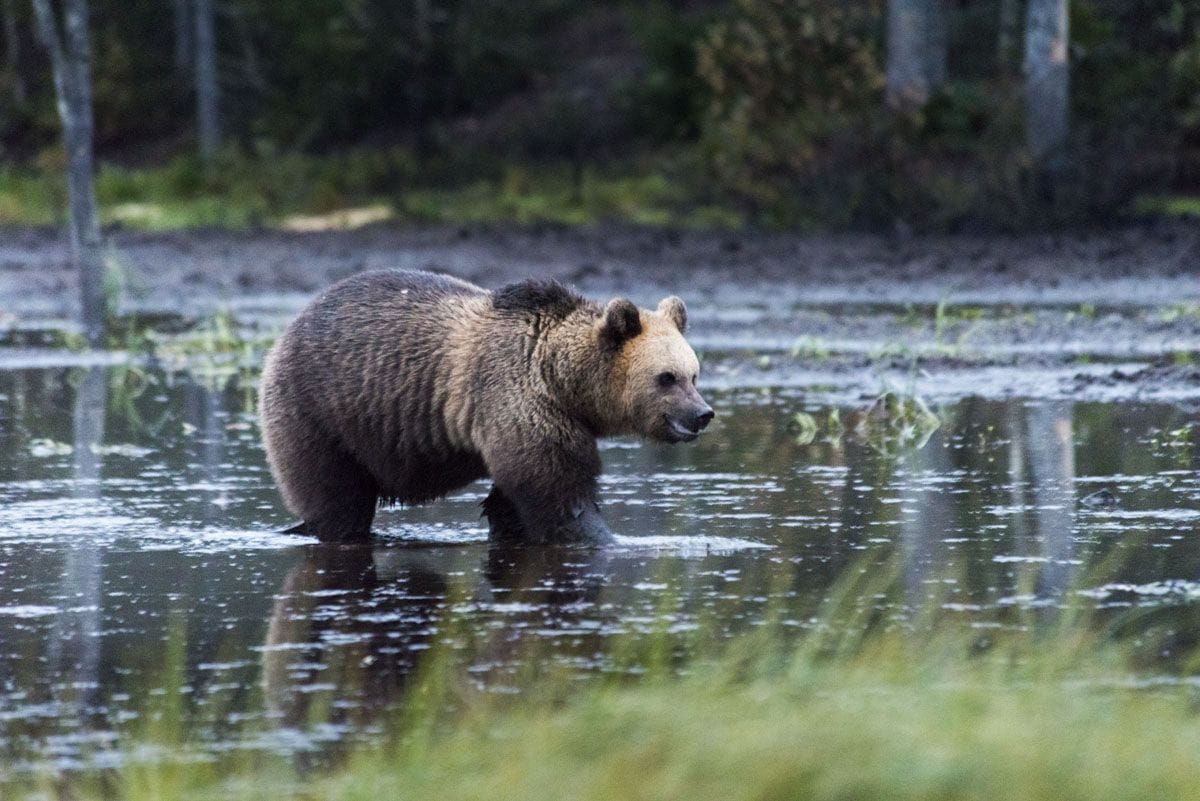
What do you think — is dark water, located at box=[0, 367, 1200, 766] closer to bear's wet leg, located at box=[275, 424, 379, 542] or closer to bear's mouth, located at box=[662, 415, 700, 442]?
bear's wet leg, located at box=[275, 424, 379, 542]

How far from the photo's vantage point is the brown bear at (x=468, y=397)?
8.30 meters

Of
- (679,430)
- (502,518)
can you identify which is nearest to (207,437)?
(502,518)

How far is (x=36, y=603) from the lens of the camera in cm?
733

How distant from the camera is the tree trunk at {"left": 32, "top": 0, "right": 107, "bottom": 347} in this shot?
49.6 ft

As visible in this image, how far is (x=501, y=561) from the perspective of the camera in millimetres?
8133

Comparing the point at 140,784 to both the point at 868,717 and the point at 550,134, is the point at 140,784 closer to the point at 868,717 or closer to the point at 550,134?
the point at 868,717

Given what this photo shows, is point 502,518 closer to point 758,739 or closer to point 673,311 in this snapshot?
point 673,311

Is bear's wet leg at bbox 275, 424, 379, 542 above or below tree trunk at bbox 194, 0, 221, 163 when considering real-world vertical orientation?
below

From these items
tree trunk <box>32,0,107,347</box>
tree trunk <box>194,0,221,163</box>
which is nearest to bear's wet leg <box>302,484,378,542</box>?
tree trunk <box>32,0,107,347</box>

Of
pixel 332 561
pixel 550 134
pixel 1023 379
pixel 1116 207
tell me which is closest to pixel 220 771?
pixel 332 561

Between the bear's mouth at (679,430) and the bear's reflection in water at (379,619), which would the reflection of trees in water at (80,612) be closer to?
the bear's reflection in water at (379,619)

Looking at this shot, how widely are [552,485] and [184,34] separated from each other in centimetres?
3733

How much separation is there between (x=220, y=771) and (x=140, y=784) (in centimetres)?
26

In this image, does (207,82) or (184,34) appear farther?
→ (184,34)
